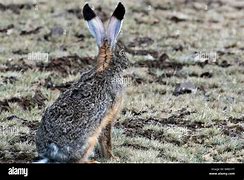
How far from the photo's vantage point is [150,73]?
12.5 meters

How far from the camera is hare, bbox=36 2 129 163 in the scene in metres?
6.92

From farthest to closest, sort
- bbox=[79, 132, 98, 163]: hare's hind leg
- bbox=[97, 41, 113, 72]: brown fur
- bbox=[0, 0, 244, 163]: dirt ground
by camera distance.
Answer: bbox=[0, 0, 244, 163]: dirt ground
bbox=[97, 41, 113, 72]: brown fur
bbox=[79, 132, 98, 163]: hare's hind leg

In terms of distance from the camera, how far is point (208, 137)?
8656mm

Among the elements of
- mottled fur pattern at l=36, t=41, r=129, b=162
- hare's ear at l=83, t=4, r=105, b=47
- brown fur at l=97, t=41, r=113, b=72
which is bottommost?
mottled fur pattern at l=36, t=41, r=129, b=162

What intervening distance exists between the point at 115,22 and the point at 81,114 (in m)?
1.13

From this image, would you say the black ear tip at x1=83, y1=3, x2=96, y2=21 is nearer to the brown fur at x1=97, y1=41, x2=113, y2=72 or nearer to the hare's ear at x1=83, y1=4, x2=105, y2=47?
the hare's ear at x1=83, y1=4, x2=105, y2=47

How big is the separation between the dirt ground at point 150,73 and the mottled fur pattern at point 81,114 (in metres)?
0.65

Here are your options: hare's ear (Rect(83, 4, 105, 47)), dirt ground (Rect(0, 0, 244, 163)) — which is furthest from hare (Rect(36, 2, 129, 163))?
dirt ground (Rect(0, 0, 244, 163))

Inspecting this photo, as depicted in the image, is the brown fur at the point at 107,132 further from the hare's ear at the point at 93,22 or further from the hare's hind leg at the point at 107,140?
the hare's ear at the point at 93,22

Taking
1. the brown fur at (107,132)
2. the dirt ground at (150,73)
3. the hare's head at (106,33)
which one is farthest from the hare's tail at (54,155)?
the hare's head at (106,33)
